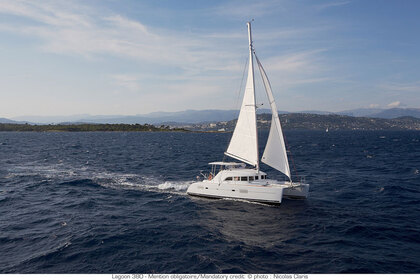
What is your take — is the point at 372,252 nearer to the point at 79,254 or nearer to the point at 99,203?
the point at 79,254

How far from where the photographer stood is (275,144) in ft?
84.1

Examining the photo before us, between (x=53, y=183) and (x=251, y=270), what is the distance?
27.4 meters

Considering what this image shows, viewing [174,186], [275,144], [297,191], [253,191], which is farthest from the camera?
[174,186]

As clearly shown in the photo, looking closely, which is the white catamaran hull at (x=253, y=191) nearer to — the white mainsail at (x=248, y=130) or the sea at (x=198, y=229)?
the sea at (x=198, y=229)

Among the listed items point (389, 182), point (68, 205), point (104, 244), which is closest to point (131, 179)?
point (68, 205)

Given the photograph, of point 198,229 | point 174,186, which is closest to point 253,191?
point 198,229

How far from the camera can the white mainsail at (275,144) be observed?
2447 centimetres

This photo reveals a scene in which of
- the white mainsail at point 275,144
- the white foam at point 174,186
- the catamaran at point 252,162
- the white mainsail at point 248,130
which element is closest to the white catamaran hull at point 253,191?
the catamaran at point 252,162

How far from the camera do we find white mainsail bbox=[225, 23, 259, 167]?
82.4ft

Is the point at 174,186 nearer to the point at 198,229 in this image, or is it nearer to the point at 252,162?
the point at 252,162

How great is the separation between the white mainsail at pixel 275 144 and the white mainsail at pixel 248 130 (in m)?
1.00

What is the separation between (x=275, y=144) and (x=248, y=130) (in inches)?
107

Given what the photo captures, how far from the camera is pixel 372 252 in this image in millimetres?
15977

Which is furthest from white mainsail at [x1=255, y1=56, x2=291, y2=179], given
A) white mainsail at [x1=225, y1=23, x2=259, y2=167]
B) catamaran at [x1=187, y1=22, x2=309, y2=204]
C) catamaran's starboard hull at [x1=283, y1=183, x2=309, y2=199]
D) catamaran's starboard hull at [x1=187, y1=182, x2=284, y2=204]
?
catamaran's starboard hull at [x1=187, y1=182, x2=284, y2=204]
